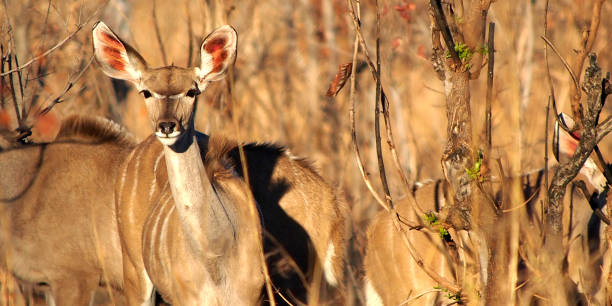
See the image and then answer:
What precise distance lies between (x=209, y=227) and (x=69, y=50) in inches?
112

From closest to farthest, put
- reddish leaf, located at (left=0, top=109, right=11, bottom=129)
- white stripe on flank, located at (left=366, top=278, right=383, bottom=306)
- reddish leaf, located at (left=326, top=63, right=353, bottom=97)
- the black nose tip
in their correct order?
reddish leaf, located at (left=326, top=63, right=353, bottom=97), the black nose tip, white stripe on flank, located at (left=366, top=278, right=383, bottom=306), reddish leaf, located at (left=0, top=109, right=11, bottom=129)

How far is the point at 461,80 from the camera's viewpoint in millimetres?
2557

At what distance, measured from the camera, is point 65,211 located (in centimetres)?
407

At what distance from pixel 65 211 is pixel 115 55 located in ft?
4.52

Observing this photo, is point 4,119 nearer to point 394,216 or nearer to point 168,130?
point 168,130

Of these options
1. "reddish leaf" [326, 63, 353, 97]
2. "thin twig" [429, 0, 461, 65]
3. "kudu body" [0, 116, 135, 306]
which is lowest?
"kudu body" [0, 116, 135, 306]

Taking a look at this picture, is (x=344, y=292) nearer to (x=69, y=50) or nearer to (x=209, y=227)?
(x=209, y=227)

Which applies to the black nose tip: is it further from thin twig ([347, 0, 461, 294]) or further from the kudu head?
thin twig ([347, 0, 461, 294])

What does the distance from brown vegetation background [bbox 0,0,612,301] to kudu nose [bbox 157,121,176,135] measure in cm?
140

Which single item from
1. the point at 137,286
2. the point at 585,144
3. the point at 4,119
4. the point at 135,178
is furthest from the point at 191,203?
the point at 4,119

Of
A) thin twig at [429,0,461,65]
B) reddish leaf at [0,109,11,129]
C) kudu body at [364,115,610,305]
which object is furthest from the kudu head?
reddish leaf at [0,109,11,129]

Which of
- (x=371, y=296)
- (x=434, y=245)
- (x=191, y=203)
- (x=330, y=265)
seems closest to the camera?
(x=191, y=203)

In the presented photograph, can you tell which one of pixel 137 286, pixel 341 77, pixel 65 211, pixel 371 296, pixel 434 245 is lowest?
pixel 371 296

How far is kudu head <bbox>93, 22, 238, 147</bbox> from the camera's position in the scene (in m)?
2.76
